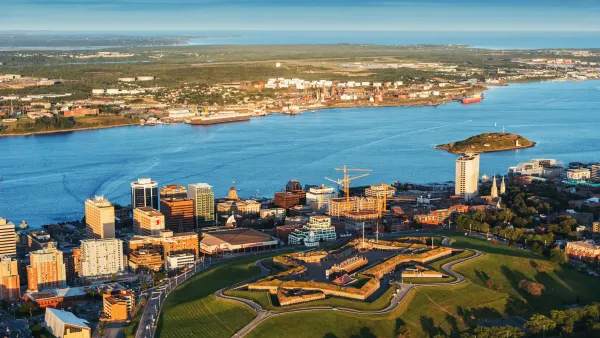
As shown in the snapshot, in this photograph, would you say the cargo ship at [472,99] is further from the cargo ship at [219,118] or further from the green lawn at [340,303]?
the green lawn at [340,303]

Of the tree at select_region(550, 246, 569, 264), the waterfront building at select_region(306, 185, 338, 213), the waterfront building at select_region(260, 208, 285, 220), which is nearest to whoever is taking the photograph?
the tree at select_region(550, 246, 569, 264)

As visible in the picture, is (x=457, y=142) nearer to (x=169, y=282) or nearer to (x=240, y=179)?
(x=240, y=179)

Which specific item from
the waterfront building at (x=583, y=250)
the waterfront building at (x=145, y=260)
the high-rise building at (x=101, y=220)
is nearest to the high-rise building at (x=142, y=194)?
the high-rise building at (x=101, y=220)

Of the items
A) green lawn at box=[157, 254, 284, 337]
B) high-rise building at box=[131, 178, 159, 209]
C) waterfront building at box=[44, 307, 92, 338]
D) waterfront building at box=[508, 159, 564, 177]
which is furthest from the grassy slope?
waterfront building at box=[508, 159, 564, 177]

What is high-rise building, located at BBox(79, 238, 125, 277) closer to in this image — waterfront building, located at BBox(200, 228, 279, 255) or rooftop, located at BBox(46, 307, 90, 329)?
waterfront building, located at BBox(200, 228, 279, 255)

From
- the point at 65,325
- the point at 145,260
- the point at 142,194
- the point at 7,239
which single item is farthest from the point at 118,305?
the point at 142,194

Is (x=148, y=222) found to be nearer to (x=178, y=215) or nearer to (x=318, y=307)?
(x=178, y=215)

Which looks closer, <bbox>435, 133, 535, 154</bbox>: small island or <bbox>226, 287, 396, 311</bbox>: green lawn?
<bbox>226, 287, 396, 311</bbox>: green lawn
